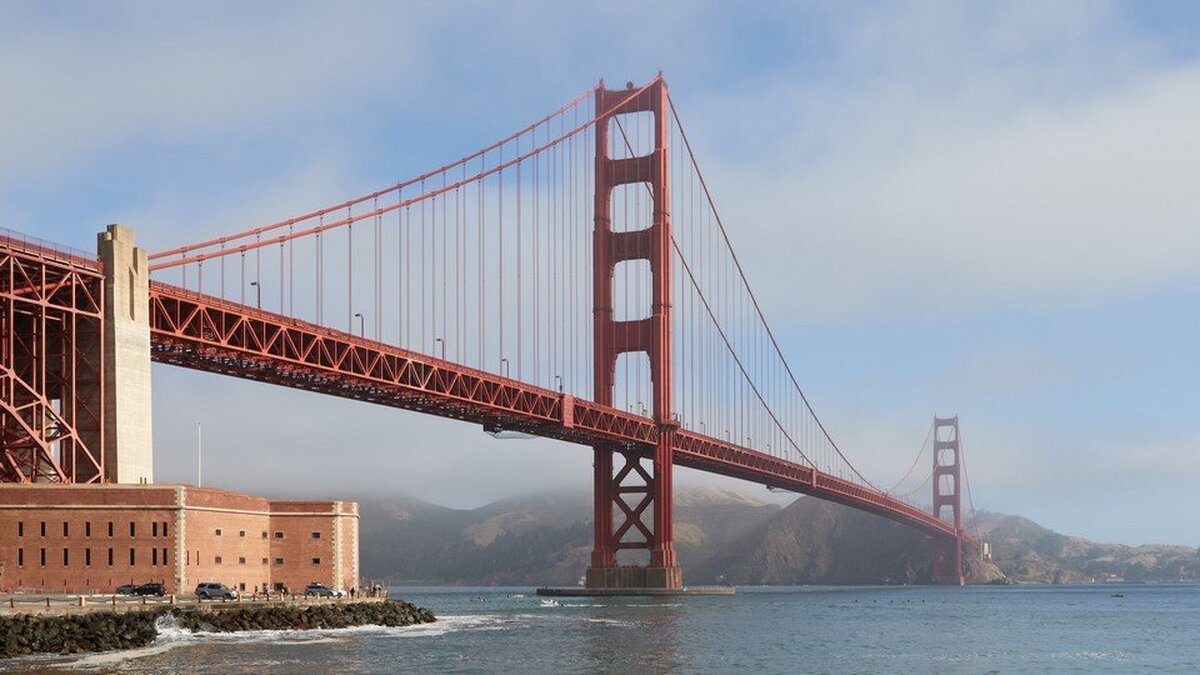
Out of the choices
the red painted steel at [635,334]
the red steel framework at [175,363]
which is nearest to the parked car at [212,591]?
the red steel framework at [175,363]

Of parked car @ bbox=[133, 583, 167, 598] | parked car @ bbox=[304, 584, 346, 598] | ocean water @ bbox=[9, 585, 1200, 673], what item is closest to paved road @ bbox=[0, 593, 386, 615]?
parked car @ bbox=[133, 583, 167, 598]

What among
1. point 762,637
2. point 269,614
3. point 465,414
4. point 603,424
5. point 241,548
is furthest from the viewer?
point 603,424

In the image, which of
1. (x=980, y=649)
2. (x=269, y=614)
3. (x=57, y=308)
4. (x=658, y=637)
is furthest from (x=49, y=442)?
(x=980, y=649)

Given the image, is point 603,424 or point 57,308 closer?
point 57,308

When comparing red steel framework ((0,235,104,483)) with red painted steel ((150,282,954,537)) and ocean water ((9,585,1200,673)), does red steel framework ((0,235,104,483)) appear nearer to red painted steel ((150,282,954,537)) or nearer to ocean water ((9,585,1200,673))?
red painted steel ((150,282,954,537))

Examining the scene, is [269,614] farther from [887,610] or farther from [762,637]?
[887,610]

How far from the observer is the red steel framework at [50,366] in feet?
214

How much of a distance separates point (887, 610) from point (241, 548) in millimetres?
63042

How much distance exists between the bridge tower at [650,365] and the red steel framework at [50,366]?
5532 centimetres

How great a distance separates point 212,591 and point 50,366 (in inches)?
481

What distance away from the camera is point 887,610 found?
119875mm

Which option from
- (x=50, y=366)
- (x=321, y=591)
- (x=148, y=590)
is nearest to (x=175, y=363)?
(x=50, y=366)

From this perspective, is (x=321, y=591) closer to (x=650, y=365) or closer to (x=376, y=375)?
(x=376, y=375)

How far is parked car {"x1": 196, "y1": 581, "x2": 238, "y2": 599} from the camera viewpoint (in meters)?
63.6
